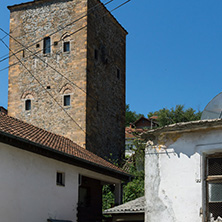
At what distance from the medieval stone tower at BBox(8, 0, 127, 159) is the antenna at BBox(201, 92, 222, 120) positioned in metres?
15.4

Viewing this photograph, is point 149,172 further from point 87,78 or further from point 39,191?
point 87,78

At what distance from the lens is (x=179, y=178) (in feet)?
30.7

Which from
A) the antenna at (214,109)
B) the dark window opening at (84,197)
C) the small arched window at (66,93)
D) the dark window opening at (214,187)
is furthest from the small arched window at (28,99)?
the dark window opening at (214,187)

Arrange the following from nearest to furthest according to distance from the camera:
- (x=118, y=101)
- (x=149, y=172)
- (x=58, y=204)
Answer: (x=149, y=172) < (x=58, y=204) < (x=118, y=101)

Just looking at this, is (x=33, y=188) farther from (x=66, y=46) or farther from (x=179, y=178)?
(x=66, y=46)

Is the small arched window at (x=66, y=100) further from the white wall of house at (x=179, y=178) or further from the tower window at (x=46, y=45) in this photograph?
the white wall of house at (x=179, y=178)

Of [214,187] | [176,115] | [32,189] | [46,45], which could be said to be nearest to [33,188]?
[32,189]

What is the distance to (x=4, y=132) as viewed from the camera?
12.1m

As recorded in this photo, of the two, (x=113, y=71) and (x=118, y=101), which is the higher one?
(x=113, y=71)

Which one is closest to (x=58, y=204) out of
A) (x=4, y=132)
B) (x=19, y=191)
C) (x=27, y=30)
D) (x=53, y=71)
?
(x=19, y=191)

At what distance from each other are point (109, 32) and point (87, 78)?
5.12 m

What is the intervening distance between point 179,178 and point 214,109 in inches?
81.2

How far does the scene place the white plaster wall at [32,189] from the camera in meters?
12.5

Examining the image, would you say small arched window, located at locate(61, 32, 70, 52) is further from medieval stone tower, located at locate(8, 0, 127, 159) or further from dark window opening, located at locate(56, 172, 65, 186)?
dark window opening, located at locate(56, 172, 65, 186)
